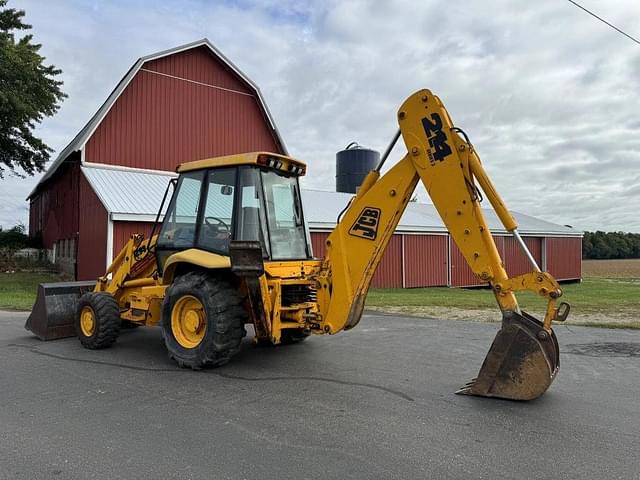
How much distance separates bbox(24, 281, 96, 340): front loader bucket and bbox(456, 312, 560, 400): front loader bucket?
A: 6.53m

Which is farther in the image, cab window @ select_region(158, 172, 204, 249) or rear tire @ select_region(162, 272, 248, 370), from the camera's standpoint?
cab window @ select_region(158, 172, 204, 249)

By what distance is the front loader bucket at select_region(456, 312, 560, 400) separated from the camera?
4828 mm

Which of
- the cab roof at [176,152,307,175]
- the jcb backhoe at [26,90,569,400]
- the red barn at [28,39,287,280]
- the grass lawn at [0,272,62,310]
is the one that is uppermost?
the red barn at [28,39,287,280]

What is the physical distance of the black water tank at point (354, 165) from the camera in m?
33.0

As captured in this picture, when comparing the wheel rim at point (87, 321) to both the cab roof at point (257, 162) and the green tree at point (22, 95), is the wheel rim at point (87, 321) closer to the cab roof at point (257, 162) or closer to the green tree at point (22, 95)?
the cab roof at point (257, 162)

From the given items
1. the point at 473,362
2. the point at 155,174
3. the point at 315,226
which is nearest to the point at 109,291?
the point at 473,362

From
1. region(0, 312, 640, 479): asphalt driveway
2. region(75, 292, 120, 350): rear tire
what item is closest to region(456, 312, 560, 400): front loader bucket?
region(0, 312, 640, 479): asphalt driveway

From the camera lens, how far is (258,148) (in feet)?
80.8

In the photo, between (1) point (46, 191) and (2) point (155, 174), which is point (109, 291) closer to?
(2) point (155, 174)

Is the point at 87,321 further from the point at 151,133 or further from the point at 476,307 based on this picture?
the point at 151,133

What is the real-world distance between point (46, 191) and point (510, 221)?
105ft

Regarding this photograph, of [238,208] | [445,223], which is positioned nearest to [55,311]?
[238,208]

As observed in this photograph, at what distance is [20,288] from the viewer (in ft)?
62.6

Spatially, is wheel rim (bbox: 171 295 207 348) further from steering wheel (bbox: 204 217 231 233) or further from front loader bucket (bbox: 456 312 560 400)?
front loader bucket (bbox: 456 312 560 400)
